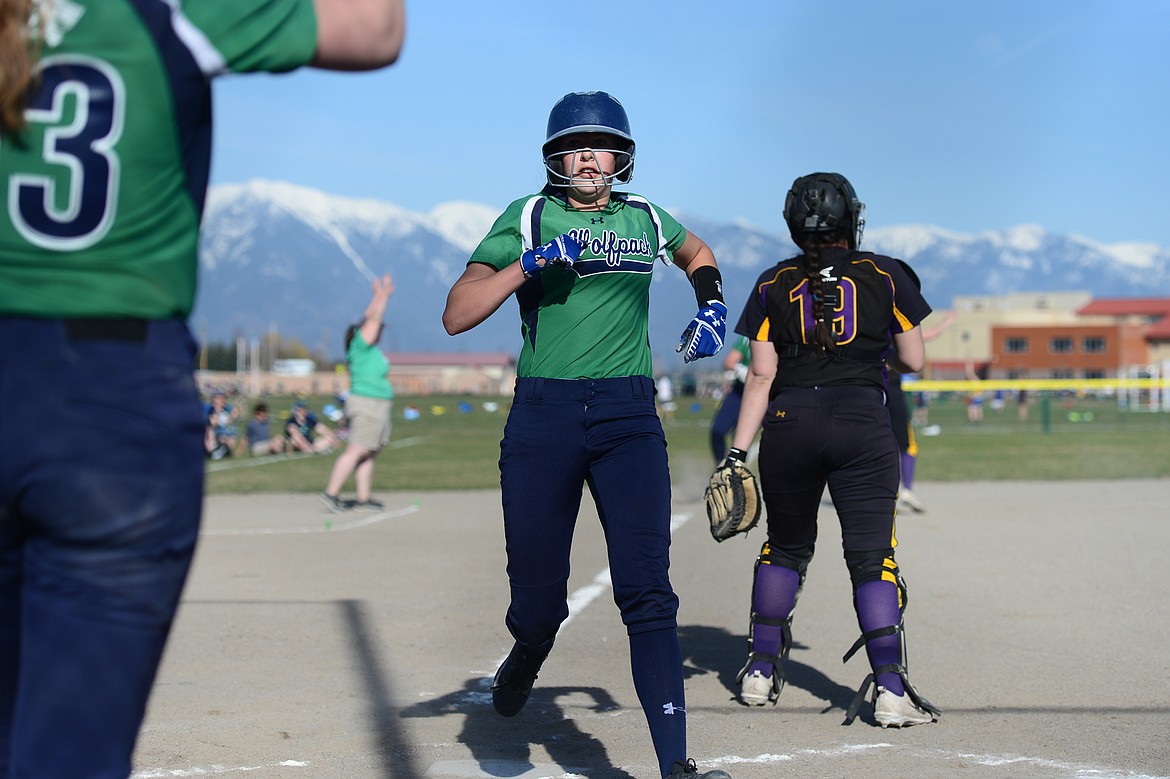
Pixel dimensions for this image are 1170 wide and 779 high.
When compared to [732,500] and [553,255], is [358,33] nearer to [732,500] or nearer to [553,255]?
[553,255]

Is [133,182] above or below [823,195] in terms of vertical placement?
below

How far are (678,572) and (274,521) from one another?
513 centimetres

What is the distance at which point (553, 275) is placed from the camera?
4.63 metres

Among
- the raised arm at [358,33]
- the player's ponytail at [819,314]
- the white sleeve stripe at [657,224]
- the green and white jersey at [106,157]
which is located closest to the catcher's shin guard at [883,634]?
the player's ponytail at [819,314]

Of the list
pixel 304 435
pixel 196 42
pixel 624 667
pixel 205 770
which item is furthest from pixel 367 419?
pixel 304 435

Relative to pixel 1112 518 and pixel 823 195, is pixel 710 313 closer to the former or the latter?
pixel 823 195

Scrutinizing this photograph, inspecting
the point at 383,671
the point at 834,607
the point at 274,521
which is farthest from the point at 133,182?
the point at 274,521

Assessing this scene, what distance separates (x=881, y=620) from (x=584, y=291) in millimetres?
1954

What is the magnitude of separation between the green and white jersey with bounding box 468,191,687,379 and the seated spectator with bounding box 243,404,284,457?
22.4 meters

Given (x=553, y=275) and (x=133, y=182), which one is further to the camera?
(x=553, y=275)

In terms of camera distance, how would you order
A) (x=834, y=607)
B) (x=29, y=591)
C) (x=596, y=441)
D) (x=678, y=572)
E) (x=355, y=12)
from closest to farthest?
(x=29, y=591)
(x=355, y=12)
(x=596, y=441)
(x=834, y=607)
(x=678, y=572)

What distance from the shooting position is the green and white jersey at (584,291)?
15.0 feet

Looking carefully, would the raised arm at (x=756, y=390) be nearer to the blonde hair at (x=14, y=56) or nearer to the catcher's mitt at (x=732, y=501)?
the catcher's mitt at (x=732, y=501)

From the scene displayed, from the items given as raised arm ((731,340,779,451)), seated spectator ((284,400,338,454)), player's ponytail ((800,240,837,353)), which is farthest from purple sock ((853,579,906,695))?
seated spectator ((284,400,338,454))
